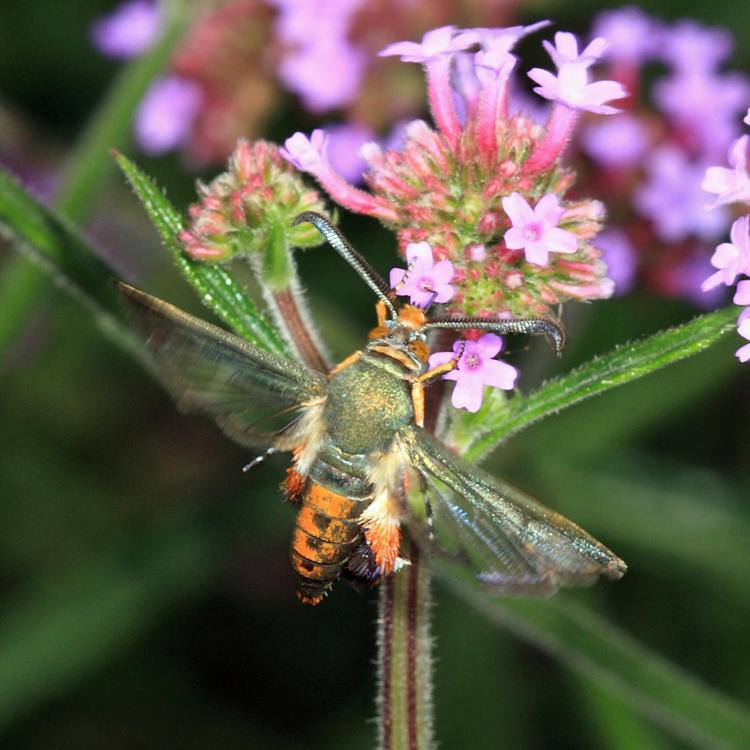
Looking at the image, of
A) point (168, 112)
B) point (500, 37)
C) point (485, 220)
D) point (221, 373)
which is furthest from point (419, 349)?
point (168, 112)

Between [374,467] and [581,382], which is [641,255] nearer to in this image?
[581,382]

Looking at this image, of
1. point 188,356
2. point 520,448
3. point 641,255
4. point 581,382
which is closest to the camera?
Result: point 188,356

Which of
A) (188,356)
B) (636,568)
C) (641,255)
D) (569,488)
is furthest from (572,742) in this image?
(188,356)

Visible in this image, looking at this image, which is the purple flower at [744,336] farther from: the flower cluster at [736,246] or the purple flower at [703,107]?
the purple flower at [703,107]

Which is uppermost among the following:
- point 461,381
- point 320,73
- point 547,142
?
point 320,73

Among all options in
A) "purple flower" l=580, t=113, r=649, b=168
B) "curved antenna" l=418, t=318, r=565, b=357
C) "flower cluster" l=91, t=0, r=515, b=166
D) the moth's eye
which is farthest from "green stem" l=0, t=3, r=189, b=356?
"curved antenna" l=418, t=318, r=565, b=357

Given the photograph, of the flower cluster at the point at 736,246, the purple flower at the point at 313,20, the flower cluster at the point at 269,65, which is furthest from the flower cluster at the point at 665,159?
the flower cluster at the point at 736,246
